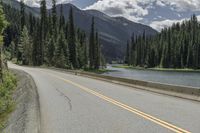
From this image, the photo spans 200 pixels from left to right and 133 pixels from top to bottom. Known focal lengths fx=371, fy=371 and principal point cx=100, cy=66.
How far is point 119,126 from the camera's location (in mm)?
11094

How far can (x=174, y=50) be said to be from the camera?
141m

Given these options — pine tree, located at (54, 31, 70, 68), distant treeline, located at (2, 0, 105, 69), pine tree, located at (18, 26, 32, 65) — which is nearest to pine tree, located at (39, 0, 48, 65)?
Result: distant treeline, located at (2, 0, 105, 69)

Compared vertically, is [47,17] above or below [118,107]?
above

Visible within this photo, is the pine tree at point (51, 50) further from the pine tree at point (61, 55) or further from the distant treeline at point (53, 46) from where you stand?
the pine tree at point (61, 55)

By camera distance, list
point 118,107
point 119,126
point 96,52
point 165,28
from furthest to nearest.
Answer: point 165,28 < point 96,52 < point 118,107 < point 119,126

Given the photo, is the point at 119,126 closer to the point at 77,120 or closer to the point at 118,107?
the point at 77,120

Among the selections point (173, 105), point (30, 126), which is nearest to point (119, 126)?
point (30, 126)

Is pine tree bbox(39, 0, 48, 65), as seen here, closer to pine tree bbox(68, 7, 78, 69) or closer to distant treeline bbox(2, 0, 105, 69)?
distant treeline bbox(2, 0, 105, 69)

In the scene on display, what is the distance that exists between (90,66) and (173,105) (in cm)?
10336

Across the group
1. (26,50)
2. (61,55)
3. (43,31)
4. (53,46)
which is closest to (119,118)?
(61,55)

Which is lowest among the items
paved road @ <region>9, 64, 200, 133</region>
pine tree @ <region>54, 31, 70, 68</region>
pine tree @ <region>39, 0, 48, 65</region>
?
paved road @ <region>9, 64, 200, 133</region>

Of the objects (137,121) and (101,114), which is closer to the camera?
(137,121)

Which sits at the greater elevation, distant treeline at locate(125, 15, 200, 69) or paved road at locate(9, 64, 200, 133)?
distant treeline at locate(125, 15, 200, 69)

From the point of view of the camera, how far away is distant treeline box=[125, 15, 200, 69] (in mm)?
132375
